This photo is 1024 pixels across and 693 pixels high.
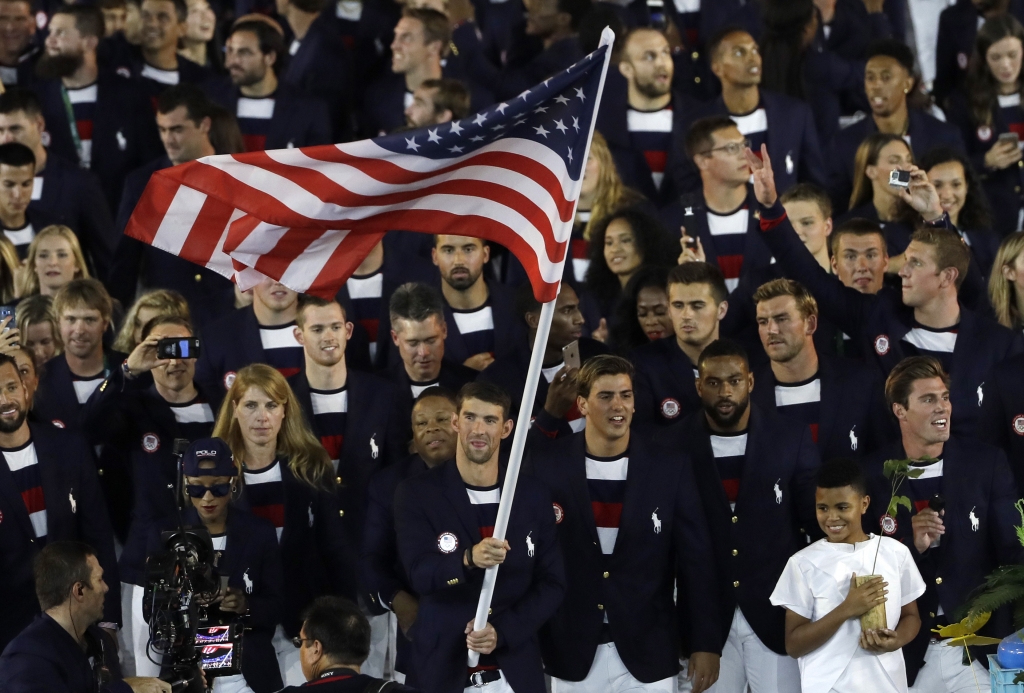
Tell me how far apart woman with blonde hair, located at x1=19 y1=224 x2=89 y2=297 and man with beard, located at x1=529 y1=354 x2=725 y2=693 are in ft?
12.3

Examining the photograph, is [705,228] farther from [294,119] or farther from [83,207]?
[83,207]

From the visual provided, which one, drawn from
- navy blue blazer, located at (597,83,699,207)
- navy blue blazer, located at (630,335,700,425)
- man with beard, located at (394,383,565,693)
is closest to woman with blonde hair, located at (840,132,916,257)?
navy blue blazer, located at (597,83,699,207)

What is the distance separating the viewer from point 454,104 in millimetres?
12742

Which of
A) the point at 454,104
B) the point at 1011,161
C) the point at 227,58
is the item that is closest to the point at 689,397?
the point at 454,104

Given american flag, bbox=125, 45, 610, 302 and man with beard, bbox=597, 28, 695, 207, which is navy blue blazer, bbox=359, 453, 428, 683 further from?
man with beard, bbox=597, 28, 695, 207

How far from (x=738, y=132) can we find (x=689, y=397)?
2.33 metres

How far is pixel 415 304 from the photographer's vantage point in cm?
1064

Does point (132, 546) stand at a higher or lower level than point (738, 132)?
lower

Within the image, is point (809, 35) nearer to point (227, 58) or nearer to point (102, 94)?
point (227, 58)

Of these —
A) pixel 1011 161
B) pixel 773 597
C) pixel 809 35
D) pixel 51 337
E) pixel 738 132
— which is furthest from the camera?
pixel 809 35

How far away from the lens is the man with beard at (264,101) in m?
13.9

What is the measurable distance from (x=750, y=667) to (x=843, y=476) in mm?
1409

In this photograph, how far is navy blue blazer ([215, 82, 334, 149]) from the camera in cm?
1380

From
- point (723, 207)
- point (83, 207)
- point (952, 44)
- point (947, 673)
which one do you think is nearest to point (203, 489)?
point (83, 207)
